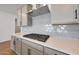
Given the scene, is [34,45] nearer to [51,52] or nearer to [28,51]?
[28,51]

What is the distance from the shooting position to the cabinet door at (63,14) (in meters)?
1.33

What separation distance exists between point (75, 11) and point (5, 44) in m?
0.89

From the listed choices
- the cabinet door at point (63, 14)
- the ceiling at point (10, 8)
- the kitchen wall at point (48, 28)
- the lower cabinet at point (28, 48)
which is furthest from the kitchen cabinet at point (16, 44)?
the cabinet door at point (63, 14)

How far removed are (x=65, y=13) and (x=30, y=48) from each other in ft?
2.10

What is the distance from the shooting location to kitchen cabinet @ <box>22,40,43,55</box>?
144cm

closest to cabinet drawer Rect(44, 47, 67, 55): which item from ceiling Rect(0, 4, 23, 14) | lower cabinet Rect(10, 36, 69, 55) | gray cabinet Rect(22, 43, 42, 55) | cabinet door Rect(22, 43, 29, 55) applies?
lower cabinet Rect(10, 36, 69, 55)

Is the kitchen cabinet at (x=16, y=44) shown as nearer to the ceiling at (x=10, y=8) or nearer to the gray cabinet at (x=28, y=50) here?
the gray cabinet at (x=28, y=50)

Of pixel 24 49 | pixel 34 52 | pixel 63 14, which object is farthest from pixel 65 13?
pixel 24 49

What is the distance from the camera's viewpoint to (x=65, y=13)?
1436 mm

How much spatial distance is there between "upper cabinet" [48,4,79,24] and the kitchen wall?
220 mm
